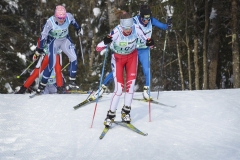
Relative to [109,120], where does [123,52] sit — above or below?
above

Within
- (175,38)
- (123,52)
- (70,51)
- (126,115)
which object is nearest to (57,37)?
(70,51)

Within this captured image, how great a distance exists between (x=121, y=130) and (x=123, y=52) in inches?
53.6

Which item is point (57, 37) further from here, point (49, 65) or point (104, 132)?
point (104, 132)

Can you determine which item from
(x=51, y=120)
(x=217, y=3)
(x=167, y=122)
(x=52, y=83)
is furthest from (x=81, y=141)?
(x=217, y=3)

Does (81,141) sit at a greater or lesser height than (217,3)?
lesser

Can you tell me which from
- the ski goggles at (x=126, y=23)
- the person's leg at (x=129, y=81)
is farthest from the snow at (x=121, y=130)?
the ski goggles at (x=126, y=23)

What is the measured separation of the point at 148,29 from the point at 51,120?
10.2 feet

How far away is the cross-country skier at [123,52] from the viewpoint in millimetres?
6786

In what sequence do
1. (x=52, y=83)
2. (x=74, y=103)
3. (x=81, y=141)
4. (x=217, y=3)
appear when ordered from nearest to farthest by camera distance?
(x=81, y=141), (x=74, y=103), (x=52, y=83), (x=217, y=3)

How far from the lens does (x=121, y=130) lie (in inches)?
274

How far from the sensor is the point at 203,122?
25.2 ft

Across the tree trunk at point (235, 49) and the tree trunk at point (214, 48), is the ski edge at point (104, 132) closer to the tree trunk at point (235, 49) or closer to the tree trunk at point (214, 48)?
the tree trunk at point (235, 49)

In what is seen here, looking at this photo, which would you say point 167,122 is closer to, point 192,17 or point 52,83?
point 52,83

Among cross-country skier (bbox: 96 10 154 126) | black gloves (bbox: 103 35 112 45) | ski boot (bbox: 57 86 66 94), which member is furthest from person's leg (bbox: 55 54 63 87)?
black gloves (bbox: 103 35 112 45)
